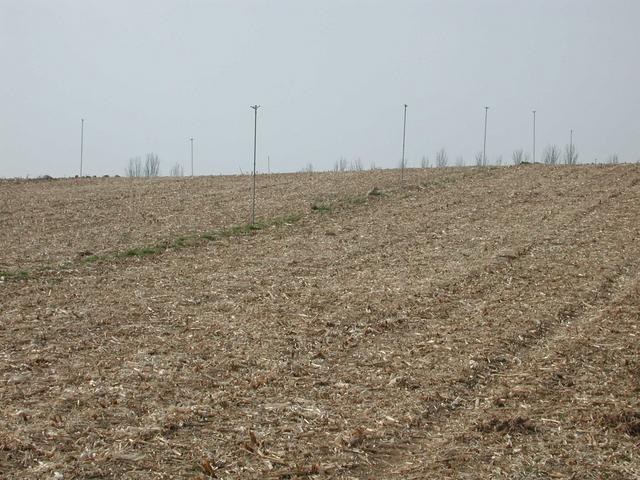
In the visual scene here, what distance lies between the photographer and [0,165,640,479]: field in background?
4.98m

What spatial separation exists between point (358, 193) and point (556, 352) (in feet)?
35.1

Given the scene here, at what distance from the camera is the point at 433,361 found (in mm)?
6812

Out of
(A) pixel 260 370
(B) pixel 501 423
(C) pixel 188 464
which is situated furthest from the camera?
(A) pixel 260 370

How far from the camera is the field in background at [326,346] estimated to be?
498 cm

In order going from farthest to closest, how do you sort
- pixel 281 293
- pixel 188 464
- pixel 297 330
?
pixel 281 293 → pixel 297 330 → pixel 188 464

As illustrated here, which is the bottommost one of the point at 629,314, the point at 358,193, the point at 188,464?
the point at 188,464

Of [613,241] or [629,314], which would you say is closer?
[629,314]

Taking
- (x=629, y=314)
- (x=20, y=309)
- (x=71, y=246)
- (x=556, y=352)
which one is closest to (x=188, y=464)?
(x=556, y=352)

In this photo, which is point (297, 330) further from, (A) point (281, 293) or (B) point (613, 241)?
(B) point (613, 241)

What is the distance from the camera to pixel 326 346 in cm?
731

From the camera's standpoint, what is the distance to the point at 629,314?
797cm

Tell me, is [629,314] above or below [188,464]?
above

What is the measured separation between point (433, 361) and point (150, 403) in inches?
97.6

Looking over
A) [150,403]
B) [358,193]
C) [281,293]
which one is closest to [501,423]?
[150,403]
